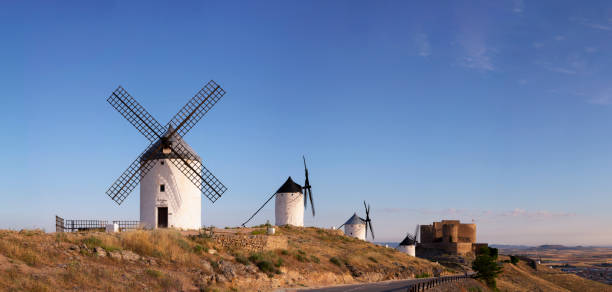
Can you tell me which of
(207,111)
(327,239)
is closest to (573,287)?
(327,239)

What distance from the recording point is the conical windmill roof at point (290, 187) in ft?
173

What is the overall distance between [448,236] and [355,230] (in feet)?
58.4

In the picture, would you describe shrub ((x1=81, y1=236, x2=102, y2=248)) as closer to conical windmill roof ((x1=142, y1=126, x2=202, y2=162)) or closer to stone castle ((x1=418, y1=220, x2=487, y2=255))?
conical windmill roof ((x1=142, y1=126, x2=202, y2=162))

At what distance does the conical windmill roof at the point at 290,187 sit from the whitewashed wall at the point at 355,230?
16.3 meters

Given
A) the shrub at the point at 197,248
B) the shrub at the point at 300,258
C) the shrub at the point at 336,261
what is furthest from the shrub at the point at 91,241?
the shrub at the point at 336,261

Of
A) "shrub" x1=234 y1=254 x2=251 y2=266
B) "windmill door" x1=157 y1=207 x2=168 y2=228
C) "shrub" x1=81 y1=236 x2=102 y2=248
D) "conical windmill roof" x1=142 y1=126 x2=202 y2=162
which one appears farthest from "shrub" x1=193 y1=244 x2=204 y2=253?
"conical windmill roof" x1=142 y1=126 x2=202 y2=162

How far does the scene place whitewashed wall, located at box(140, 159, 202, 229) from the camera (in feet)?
110

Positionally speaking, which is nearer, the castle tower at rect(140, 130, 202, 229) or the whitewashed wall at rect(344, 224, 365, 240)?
the castle tower at rect(140, 130, 202, 229)

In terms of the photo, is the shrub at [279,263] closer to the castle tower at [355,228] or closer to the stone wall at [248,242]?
the stone wall at [248,242]

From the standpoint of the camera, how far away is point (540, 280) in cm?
6744

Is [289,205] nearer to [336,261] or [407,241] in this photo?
[336,261]

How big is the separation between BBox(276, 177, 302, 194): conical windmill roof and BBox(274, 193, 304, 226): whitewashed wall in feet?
1.16

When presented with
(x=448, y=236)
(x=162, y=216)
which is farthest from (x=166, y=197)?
(x=448, y=236)

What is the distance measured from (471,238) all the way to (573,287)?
14873mm
